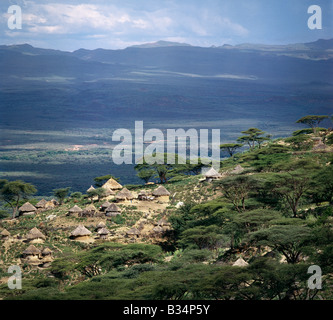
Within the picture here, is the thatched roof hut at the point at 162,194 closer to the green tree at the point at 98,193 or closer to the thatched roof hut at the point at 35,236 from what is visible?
the green tree at the point at 98,193

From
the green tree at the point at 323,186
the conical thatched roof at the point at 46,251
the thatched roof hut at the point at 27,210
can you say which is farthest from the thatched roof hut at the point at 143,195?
the green tree at the point at 323,186

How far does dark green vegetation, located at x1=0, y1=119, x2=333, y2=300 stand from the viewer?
14.4m

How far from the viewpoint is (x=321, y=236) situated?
15.7m

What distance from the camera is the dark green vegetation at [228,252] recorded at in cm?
1439

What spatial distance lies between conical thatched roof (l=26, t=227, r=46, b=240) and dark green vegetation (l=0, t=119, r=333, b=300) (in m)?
1.62

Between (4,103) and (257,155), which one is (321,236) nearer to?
(257,155)

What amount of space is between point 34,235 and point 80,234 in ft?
8.39

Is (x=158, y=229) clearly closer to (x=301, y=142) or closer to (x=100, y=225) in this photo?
(x=100, y=225)

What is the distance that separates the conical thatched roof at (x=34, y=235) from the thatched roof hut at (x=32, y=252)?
5.67ft

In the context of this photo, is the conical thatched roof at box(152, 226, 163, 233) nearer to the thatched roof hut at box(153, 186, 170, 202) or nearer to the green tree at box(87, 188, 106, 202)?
the thatched roof hut at box(153, 186, 170, 202)

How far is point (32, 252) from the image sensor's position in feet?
82.7

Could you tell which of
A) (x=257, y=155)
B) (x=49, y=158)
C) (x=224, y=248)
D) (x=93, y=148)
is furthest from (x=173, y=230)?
(x=93, y=148)

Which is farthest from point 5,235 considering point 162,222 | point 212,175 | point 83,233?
point 212,175
